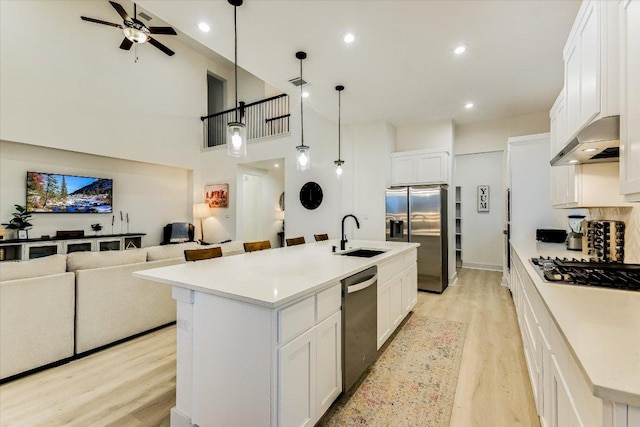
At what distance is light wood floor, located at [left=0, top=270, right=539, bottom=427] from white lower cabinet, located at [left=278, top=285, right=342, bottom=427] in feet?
2.82

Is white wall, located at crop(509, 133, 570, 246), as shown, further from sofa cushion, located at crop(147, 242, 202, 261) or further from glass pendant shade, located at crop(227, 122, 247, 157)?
sofa cushion, located at crop(147, 242, 202, 261)

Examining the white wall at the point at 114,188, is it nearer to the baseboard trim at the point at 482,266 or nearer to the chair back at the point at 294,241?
the chair back at the point at 294,241

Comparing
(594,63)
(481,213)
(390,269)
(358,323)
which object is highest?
(594,63)

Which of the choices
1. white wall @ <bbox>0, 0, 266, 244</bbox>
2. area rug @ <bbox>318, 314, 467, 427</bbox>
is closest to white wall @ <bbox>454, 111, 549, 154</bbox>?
area rug @ <bbox>318, 314, 467, 427</bbox>

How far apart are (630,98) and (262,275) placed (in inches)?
79.1

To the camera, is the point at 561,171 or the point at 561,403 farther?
the point at 561,171

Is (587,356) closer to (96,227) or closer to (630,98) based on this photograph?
(630,98)

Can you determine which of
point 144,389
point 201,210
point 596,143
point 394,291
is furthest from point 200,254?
point 201,210

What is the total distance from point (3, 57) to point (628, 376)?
7786mm

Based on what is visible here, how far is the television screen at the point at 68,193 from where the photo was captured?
5.29 m

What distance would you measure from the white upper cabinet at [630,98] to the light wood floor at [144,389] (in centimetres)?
158

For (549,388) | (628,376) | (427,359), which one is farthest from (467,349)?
(628,376)

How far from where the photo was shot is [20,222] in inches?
196

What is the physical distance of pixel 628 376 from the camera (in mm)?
747
